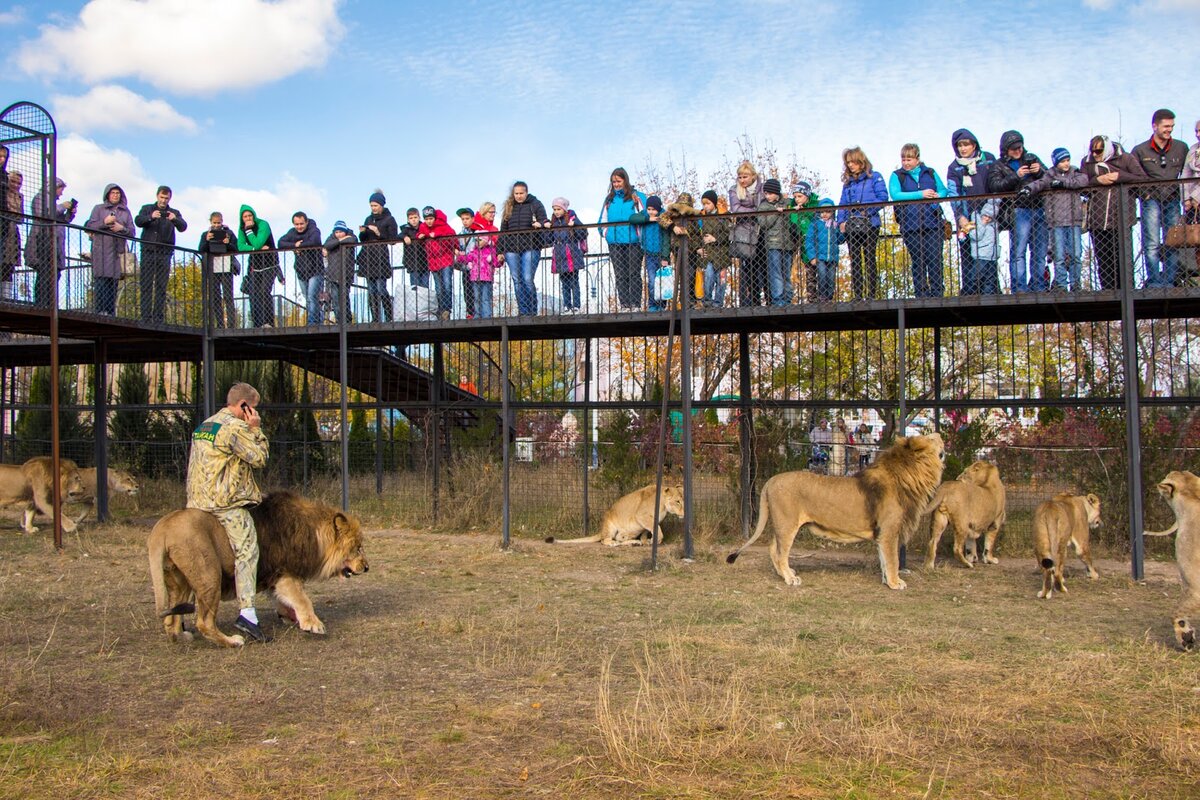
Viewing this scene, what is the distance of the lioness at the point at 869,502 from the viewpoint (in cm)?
1084

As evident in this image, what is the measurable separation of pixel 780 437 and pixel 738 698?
8.85 m

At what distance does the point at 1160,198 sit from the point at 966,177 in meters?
2.00

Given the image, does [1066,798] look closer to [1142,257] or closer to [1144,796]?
[1144,796]

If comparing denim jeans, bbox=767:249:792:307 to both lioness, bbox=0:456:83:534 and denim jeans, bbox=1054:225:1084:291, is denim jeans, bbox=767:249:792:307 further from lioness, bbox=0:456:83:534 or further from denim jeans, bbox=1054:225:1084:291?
lioness, bbox=0:456:83:534

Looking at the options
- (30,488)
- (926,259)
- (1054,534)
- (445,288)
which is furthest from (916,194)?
(30,488)

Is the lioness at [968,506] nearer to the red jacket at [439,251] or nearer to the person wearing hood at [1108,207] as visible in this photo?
the person wearing hood at [1108,207]

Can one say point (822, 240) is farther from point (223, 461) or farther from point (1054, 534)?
point (223, 461)

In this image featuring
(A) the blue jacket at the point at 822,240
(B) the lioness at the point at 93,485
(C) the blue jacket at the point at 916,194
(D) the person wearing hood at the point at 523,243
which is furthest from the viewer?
(B) the lioness at the point at 93,485

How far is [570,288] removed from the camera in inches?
546

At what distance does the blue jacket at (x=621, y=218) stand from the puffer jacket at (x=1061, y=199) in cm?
464

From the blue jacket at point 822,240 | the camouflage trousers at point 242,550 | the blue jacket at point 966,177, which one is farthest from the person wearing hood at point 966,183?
the camouflage trousers at point 242,550

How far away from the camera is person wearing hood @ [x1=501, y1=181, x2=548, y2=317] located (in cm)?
1379

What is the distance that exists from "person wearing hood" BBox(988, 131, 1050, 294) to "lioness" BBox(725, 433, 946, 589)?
215 cm

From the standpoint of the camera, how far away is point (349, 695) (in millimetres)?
6711
